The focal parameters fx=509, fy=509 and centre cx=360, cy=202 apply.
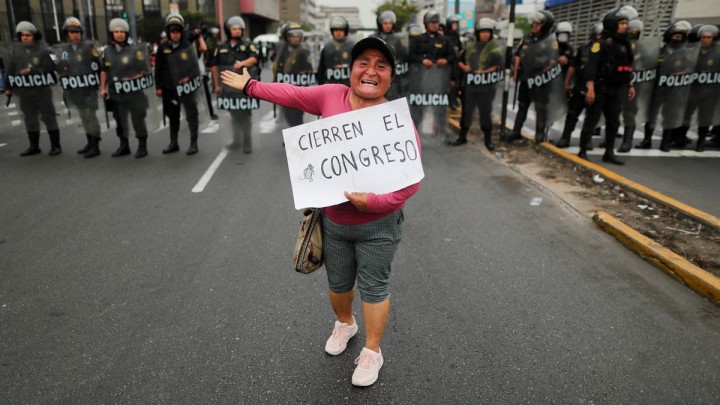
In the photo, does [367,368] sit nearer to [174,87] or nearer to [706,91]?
[174,87]

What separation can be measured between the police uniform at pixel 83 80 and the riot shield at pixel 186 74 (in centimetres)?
120

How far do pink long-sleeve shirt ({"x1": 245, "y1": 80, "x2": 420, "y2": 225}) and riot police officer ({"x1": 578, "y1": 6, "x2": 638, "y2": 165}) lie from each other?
5583mm

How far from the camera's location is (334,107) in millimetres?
2619

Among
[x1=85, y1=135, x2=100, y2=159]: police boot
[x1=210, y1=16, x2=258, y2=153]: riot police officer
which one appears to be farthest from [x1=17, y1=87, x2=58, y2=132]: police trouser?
[x1=210, y1=16, x2=258, y2=153]: riot police officer

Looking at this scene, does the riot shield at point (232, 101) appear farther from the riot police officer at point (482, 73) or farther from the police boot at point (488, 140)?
the police boot at point (488, 140)

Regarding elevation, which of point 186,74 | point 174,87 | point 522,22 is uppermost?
point 522,22

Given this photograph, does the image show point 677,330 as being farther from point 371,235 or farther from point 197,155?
point 197,155

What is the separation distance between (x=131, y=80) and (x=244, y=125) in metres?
1.87

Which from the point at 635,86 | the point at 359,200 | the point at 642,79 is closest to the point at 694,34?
the point at 642,79

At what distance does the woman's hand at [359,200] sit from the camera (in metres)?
2.35

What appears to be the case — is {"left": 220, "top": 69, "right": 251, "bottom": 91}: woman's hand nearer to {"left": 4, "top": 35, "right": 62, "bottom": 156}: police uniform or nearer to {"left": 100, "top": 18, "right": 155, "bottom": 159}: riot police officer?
{"left": 100, "top": 18, "right": 155, "bottom": 159}: riot police officer

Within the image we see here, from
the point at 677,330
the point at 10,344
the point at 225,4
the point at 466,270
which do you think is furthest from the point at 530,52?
the point at 225,4

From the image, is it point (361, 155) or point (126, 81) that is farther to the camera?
point (126, 81)

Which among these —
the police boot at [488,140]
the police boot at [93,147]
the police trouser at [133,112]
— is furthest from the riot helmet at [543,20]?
the police boot at [93,147]
